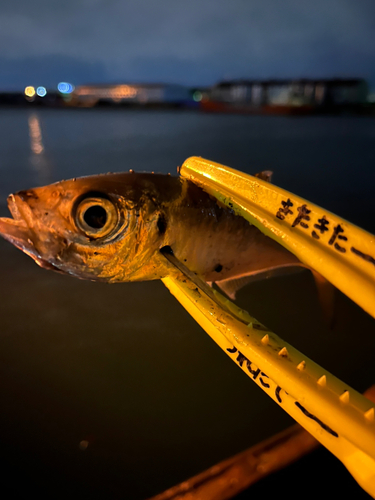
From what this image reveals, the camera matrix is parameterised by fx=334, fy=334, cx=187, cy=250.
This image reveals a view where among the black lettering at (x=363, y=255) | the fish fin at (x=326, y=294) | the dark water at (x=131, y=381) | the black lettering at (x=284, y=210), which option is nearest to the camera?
the black lettering at (x=363, y=255)

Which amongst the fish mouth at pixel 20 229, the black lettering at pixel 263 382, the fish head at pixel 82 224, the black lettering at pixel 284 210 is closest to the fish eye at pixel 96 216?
the fish head at pixel 82 224

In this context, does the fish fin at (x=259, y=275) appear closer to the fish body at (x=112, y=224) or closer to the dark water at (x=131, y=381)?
the fish body at (x=112, y=224)

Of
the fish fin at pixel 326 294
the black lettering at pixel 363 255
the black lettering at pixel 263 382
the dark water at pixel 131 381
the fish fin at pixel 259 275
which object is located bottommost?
the dark water at pixel 131 381

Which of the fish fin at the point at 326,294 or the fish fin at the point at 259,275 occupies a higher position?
the fish fin at the point at 259,275

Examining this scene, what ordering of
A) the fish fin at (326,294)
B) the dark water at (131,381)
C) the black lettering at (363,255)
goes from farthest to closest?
the fish fin at (326,294) → the dark water at (131,381) → the black lettering at (363,255)

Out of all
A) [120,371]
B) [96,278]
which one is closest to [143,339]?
[120,371]

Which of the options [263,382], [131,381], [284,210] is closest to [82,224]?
[284,210]

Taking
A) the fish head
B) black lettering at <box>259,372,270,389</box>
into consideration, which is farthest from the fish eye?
black lettering at <box>259,372,270,389</box>

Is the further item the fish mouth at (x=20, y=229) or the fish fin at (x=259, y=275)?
the fish fin at (x=259, y=275)
